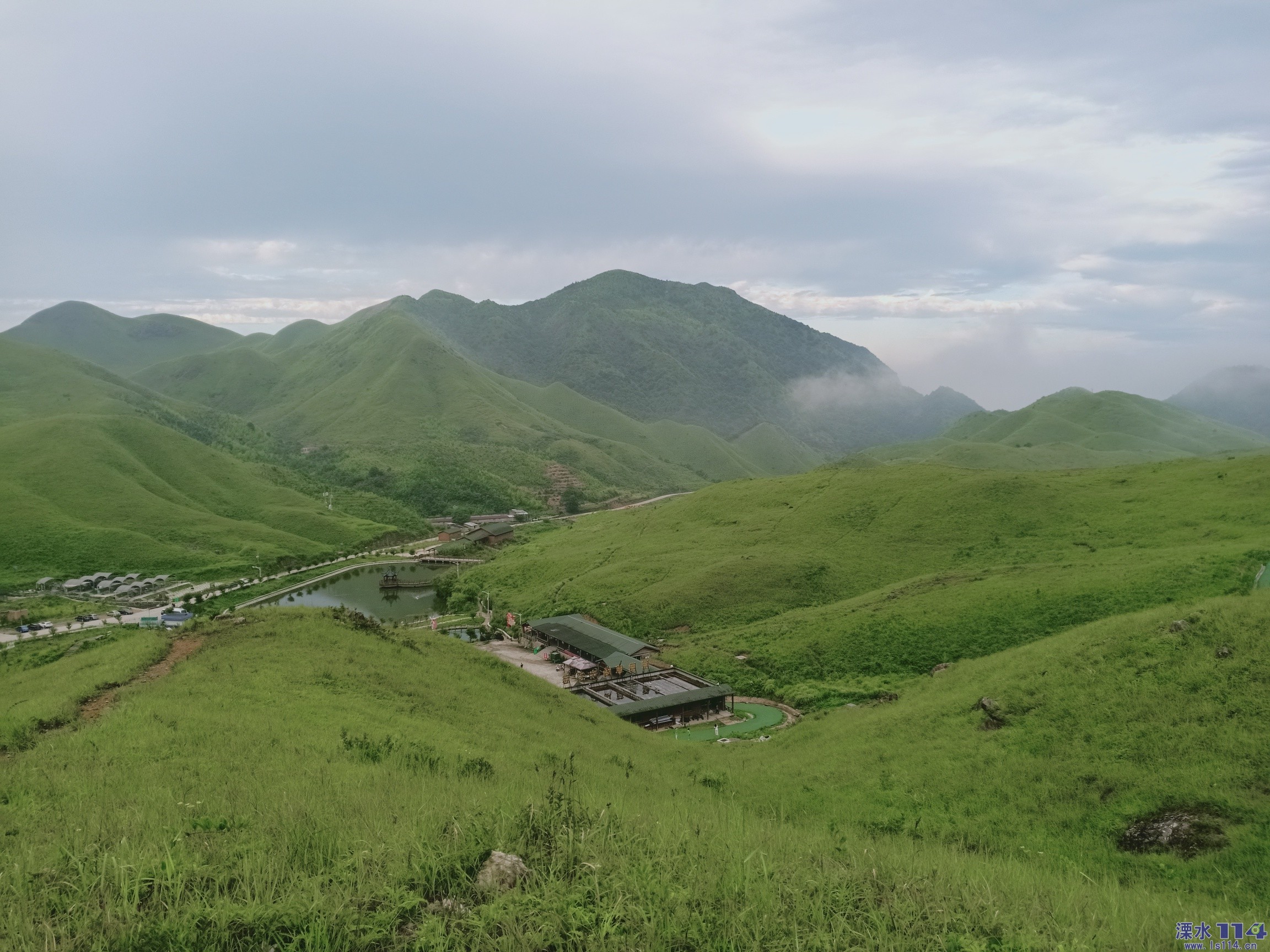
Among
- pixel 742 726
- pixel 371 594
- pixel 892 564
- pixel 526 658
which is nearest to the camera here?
pixel 742 726

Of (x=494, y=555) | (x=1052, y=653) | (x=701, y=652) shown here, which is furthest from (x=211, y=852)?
(x=494, y=555)

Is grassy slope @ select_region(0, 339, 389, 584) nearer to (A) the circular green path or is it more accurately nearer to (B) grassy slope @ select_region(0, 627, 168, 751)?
(B) grassy slope @ select_region(0, 627, 168, 751)

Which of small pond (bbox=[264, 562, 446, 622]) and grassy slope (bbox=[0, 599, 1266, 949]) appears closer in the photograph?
grassy slope (bbox=[0, 599, 1266, 949])

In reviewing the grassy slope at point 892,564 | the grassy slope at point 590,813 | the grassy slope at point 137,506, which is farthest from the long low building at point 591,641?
the grassy slope at point 137,506

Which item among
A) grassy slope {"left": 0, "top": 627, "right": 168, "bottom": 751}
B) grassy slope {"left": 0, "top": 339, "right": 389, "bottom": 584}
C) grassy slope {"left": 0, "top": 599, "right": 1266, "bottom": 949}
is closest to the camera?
grassy slope {"left": 0, "top": 599, "right": 1266, "bottom": 949}

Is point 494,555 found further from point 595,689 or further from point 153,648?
point 153,648

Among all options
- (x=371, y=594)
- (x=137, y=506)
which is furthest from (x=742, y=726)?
(x=137, y=506)

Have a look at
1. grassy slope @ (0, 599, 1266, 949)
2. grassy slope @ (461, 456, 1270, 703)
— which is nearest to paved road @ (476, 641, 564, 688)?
grassy slope @ (461, 456, 1270, 703)

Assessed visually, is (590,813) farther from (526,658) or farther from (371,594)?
(371,594)
